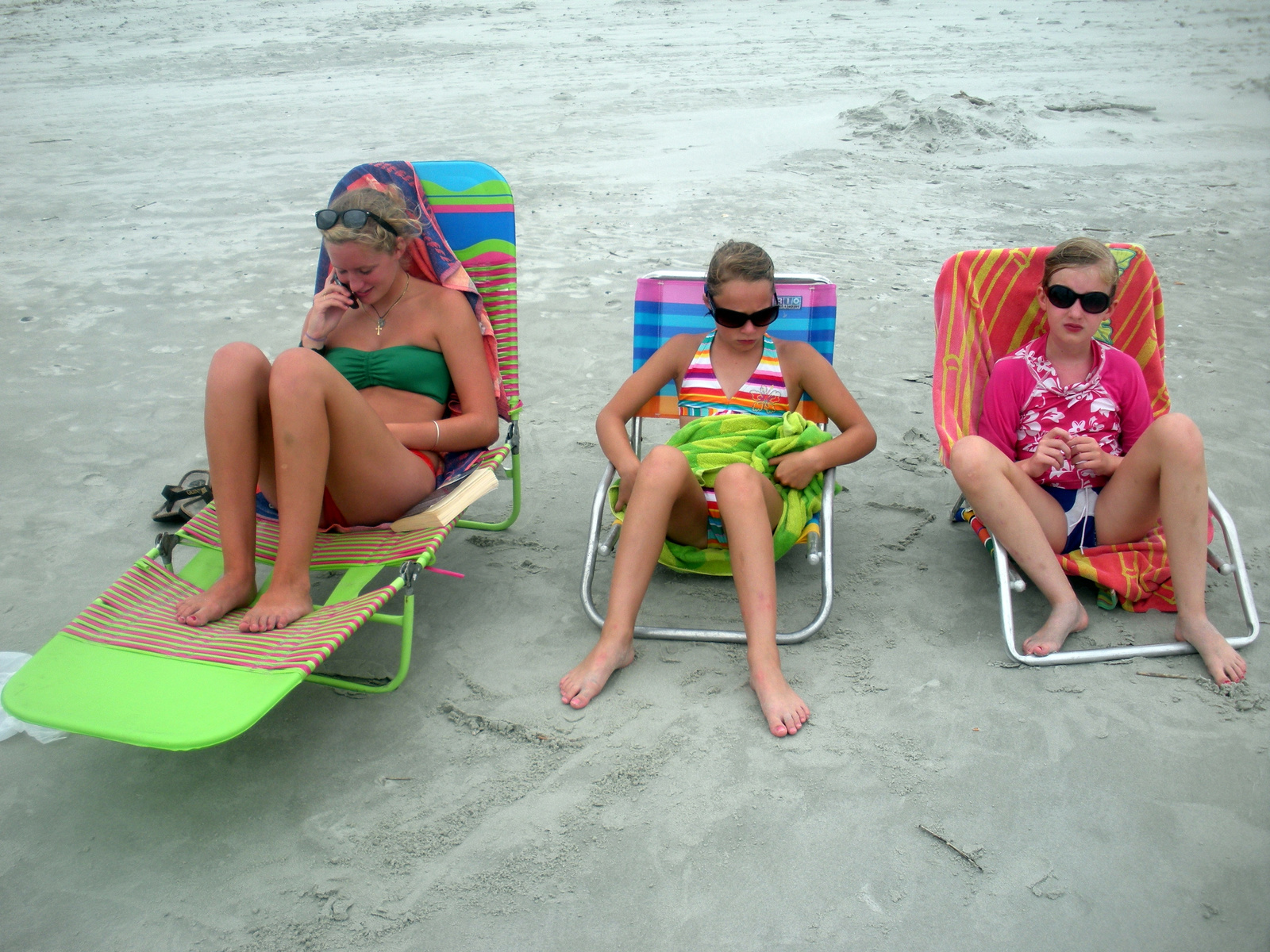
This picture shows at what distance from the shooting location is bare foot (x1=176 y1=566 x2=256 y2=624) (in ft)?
8.28

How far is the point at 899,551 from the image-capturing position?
334 centimetres

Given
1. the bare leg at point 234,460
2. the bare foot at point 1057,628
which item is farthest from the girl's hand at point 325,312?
the bare foot at point 1057,628

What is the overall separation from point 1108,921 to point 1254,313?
15.3 feet

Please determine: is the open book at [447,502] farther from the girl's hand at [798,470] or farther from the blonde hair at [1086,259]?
the blonde hair at [1086,259]

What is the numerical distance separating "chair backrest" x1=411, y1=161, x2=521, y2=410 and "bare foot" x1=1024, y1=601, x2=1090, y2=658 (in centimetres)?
183

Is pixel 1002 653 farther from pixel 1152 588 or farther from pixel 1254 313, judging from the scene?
pixel 1254 313

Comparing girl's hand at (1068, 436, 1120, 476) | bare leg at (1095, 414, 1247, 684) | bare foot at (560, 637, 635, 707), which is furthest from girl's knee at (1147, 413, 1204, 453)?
bare foot at (560, 637, 635, 707)

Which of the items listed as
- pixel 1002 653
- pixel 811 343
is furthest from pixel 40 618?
pixel 1002 653

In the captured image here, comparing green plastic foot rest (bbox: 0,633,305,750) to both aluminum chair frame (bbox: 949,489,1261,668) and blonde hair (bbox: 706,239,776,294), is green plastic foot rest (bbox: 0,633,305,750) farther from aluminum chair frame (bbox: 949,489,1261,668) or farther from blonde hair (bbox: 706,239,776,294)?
aluminum chair frame (bbox: 949,489,1261,668)

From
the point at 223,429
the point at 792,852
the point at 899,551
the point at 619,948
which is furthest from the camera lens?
the point at 899,551

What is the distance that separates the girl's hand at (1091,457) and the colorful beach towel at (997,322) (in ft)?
1.14

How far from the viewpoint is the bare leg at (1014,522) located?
276 centimetres

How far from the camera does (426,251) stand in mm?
3213

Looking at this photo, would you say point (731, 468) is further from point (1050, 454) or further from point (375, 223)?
point (375, 223)
